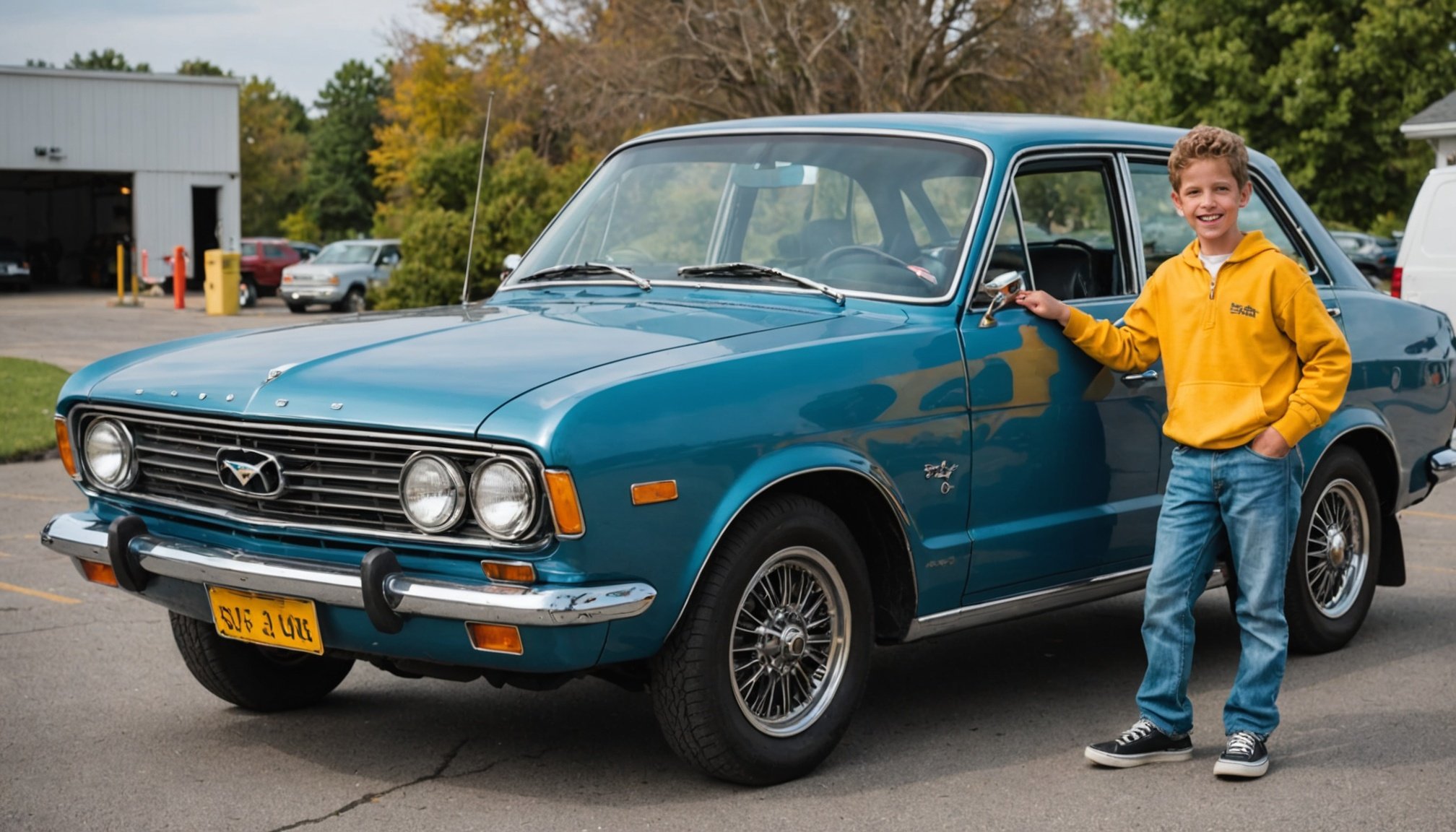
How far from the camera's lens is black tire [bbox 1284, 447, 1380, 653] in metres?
6.05

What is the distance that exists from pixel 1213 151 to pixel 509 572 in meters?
2.25

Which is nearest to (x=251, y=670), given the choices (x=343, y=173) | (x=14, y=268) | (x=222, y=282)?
(x=222, y=282)

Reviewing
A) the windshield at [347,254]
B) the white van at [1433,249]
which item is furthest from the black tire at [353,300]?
the white van at [1433,249]

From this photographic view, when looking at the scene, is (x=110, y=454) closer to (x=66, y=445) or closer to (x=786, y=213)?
(x=66, y=445)

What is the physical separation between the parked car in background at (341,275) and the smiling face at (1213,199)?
29.2 meters

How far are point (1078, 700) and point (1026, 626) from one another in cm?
130

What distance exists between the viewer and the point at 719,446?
4.23 metres

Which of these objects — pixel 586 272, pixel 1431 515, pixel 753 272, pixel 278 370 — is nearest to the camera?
pixel 278 370

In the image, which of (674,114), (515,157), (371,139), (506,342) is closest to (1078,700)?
(506,342)

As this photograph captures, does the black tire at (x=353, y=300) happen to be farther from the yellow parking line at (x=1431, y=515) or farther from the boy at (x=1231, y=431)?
the boy at (x=1231, y=431)

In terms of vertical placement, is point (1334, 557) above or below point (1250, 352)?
below

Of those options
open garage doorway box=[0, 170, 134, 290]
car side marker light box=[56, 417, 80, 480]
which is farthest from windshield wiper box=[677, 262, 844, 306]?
open garage doorway box=[0, 170, 134, 290]

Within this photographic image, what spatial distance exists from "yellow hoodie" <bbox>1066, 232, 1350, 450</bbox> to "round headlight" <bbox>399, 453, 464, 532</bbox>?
208 cm

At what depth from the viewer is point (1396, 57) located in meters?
34.9
